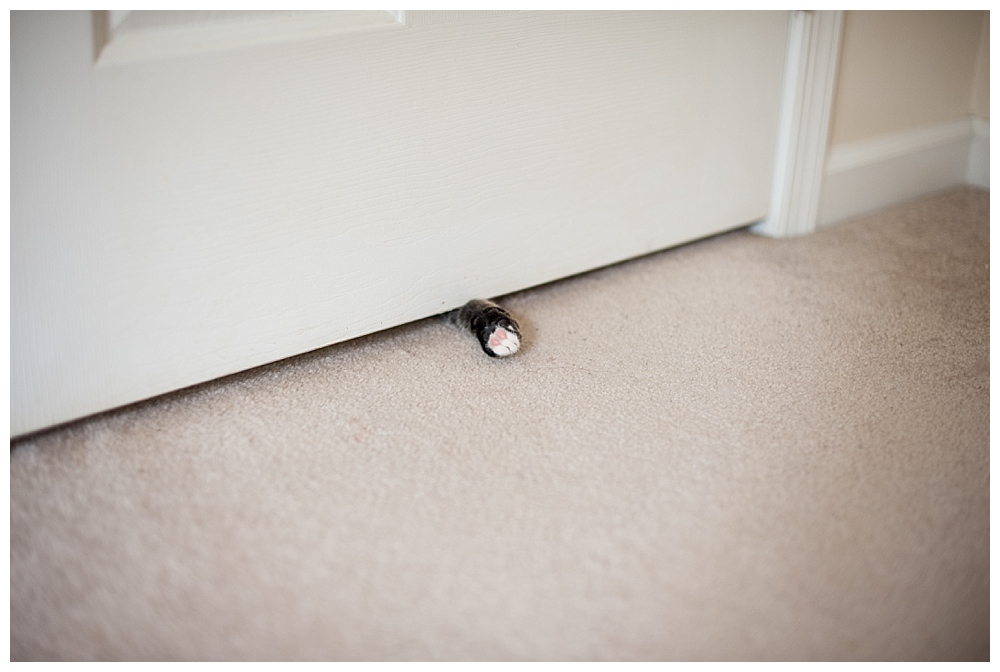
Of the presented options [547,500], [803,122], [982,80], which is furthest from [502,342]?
[982,80]

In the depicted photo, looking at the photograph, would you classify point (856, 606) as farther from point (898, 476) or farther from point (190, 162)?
point (190, 162)

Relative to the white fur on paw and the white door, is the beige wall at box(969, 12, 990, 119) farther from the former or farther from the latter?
the white fur on paw

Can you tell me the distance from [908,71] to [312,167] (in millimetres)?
A: 1132

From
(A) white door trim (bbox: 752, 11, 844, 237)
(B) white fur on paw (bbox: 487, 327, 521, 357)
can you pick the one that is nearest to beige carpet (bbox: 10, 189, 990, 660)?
(B) white fur on paw (bbox: 487, 327, 521, 357)

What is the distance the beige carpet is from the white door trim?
13.1 inches

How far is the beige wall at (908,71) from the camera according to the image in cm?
156

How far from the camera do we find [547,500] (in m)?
0.88

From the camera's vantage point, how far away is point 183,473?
0.91 m

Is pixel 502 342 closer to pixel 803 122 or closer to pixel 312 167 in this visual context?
pixel 312 167

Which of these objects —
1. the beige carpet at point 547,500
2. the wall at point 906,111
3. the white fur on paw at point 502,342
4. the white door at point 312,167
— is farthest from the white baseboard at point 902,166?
the white fur on paw at point 502,342

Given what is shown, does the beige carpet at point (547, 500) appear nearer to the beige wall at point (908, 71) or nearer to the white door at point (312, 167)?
the white door at point (312, 167)

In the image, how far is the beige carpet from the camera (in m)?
0.73

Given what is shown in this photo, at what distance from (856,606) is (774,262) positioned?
803 millimetres

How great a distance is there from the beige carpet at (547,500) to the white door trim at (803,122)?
33cm
